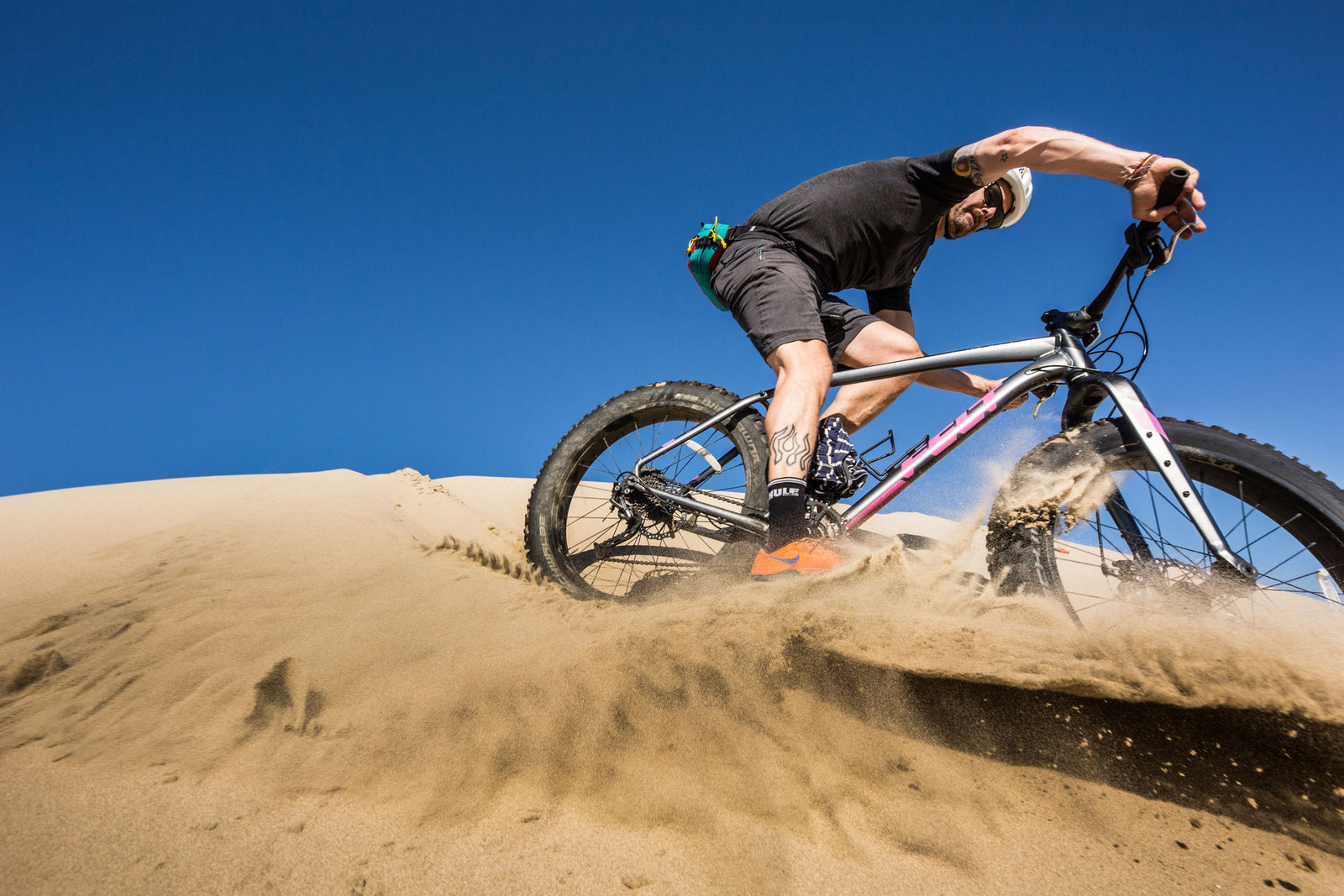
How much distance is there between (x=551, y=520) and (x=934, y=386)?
205cm

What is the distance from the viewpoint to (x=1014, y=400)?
2.07 metres

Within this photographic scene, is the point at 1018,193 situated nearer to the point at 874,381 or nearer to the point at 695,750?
the point at 874,381

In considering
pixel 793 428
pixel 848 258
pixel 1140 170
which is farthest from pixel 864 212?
pixel 793 428


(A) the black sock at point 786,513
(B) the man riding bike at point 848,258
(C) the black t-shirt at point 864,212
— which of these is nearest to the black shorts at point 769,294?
(B) the man riding bike at point 848,258

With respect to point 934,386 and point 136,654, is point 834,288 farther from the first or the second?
point 136,654

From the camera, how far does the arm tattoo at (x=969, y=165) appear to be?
204 centimetres

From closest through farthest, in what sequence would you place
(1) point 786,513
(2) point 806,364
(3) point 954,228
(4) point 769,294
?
(1) point 786,513, (2) point 806,364, (4) point 769,294, (3) point 954,228

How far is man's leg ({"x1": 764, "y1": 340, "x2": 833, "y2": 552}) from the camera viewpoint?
1.98 m

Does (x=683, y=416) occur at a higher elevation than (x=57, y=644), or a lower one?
higher

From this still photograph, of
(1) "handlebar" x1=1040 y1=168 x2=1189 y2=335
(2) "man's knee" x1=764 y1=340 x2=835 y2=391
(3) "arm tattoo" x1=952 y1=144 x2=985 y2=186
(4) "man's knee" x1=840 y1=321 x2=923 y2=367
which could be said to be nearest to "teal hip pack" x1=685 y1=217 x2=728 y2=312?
(2) "man's knee" x1=764 y1=340 x2=835 y2=391

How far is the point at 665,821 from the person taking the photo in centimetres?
108

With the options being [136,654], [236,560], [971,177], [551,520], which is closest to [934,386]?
[971,177]

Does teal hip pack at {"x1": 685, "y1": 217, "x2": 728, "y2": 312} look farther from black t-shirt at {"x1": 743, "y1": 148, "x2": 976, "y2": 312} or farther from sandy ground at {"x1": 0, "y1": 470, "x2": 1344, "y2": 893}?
sandy ground at {"x1": 0, "y1": 470, "x2": 1344, "y2": 893}

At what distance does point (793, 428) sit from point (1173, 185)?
1.35 meters
